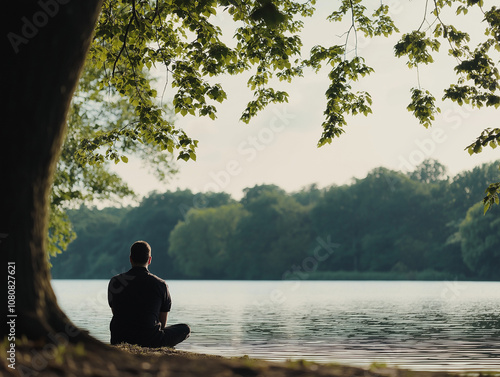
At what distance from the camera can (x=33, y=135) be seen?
497 centimetres

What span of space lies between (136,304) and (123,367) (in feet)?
11.5

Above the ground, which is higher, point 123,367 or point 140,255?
point 140,255

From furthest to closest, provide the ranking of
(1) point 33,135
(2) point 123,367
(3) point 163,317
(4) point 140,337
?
(3) point 163,317 → (4) point 140,337 → (1) point 33,135 → (2) point 123,367

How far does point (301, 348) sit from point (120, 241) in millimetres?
119855

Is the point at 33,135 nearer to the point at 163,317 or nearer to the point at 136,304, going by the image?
the point at 136,304

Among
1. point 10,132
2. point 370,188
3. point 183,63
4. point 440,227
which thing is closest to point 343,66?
point 183,63

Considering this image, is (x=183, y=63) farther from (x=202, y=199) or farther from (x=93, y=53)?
(x=202, y=199)

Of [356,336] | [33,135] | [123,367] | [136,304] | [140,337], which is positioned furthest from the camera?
[356,336]

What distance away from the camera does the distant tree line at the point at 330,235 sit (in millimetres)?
102562
